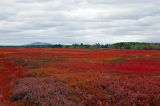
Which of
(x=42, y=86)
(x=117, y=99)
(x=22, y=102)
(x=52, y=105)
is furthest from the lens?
(x=42, y=86)

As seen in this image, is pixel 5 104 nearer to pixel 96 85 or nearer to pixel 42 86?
pixel 42 86

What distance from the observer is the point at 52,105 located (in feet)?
48.5

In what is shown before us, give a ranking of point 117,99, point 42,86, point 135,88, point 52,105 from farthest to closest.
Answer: point 42,86
point 135,88
point 117,99
point 52,105

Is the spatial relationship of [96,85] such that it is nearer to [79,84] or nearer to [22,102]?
[79,84]

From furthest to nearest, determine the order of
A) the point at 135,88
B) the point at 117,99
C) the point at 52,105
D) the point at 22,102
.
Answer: the point at 135,88 < the point at 22,102 < the point at 117,99 < the point at 52,105

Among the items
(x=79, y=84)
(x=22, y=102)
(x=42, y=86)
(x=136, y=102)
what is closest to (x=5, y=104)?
(x=22, y=102)

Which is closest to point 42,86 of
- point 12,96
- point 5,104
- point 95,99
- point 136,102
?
point 12,96

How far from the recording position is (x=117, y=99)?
1612 cm

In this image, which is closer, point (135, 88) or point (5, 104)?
point (5, 104)

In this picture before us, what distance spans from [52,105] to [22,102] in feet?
10.1

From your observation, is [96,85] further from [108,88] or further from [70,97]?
[70,97]

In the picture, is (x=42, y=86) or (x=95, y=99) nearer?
(x=95, y=99)

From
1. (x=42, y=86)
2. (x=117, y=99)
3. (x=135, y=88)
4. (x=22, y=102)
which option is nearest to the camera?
(x=117, y=99)

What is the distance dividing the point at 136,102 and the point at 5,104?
6032 millimetres
